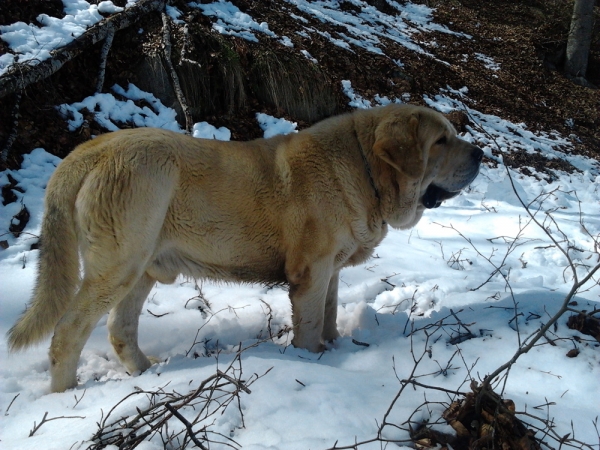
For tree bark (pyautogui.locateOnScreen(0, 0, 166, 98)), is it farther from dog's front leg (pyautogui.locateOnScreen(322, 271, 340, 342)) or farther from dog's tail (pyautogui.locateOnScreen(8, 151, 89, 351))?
dog's front leg (pyautogui.locateOnScreen(322, 271, 340, 342))

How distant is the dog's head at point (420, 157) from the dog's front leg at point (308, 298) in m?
0.80

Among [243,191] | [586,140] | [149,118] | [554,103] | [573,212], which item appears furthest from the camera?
[554,103]

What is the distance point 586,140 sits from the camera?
11812 mm

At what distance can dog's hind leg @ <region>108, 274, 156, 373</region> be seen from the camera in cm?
365

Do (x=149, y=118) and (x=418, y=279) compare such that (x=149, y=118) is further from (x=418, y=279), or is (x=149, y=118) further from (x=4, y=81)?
(x=418, y=279)

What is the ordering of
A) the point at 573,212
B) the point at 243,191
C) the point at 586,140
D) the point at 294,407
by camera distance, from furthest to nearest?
the point at 586,140 < the point at 573,212 < the point at 243,191 < the point at 294,407

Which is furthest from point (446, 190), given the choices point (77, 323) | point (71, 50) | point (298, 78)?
point (71, 50)

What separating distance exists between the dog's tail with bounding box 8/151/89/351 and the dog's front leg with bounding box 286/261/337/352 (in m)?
1.59

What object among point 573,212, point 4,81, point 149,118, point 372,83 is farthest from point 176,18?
point 573,212

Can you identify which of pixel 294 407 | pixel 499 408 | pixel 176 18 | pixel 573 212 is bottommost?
pixel 573 212

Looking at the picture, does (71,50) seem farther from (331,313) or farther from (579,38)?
(579,38)

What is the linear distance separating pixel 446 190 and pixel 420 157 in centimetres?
53

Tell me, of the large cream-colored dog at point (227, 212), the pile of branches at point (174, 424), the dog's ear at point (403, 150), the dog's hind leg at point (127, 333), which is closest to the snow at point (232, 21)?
the large cream-colored dog at point (227, 212)

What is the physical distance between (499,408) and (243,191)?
2.27m
